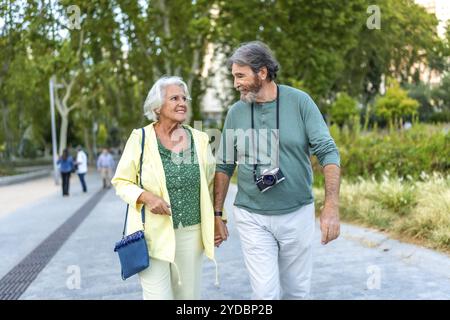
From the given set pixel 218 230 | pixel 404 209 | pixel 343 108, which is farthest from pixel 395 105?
pixel 218 230

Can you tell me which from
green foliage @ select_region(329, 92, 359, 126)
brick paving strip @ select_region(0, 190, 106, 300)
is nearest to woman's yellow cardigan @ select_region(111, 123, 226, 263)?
brick paving strip @ select_region(0, 190, 106, 300)

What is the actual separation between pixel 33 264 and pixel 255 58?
15.2ft

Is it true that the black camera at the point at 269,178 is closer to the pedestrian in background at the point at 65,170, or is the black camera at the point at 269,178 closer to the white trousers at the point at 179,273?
the white trousers at the point at 179,273

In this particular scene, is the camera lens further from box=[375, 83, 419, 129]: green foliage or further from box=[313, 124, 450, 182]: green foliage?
box=[375, 83, 419, 129]: green foliage

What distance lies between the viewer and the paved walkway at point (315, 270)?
4.98 meters

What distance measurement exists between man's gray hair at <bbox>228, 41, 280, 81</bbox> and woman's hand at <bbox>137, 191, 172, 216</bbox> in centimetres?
88

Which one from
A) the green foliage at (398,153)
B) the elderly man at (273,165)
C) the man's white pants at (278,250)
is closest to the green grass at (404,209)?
the green foliage at (398,153)

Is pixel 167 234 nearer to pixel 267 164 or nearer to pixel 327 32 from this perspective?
pixel 267 164

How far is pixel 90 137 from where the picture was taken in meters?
49.2

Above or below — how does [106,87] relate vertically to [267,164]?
above

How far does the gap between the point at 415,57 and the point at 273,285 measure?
114 feet

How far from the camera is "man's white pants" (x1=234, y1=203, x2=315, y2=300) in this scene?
3.19 meters
